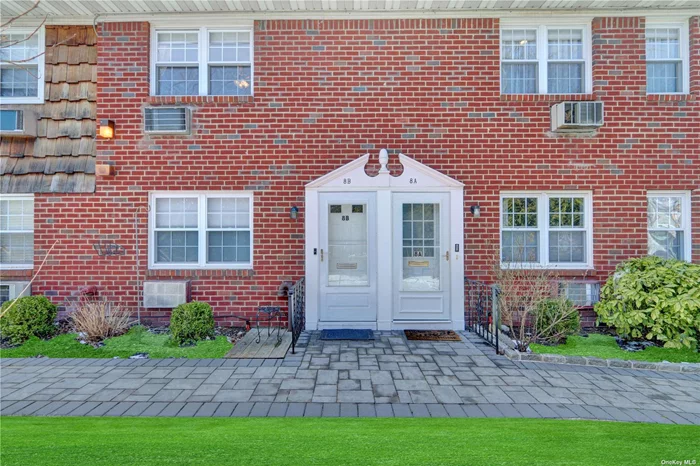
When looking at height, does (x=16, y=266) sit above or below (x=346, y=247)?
below

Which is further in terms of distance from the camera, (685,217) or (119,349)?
(685,217)

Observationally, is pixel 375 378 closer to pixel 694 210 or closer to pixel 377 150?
pixel 377 150

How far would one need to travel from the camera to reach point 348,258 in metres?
6.93

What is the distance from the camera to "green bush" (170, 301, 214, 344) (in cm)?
593

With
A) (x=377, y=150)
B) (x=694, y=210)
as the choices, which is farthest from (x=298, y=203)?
(x=694, y=210)

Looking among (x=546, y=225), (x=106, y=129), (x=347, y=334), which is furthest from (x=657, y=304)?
(x=106, y=129)

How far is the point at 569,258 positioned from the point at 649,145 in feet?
7.70

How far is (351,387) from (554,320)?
327 centimetres

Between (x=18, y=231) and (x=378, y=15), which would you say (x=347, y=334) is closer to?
(x=378, y=15)

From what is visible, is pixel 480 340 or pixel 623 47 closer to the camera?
pixel 480 340

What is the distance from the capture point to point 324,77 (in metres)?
7.05

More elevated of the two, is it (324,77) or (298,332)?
(324,77)

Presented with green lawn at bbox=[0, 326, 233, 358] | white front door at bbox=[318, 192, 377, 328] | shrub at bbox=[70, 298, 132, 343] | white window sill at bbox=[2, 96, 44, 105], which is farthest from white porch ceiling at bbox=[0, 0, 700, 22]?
green lawn at bbox=[0, 326, 233, 358]

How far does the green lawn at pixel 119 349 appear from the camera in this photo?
18.2ft
